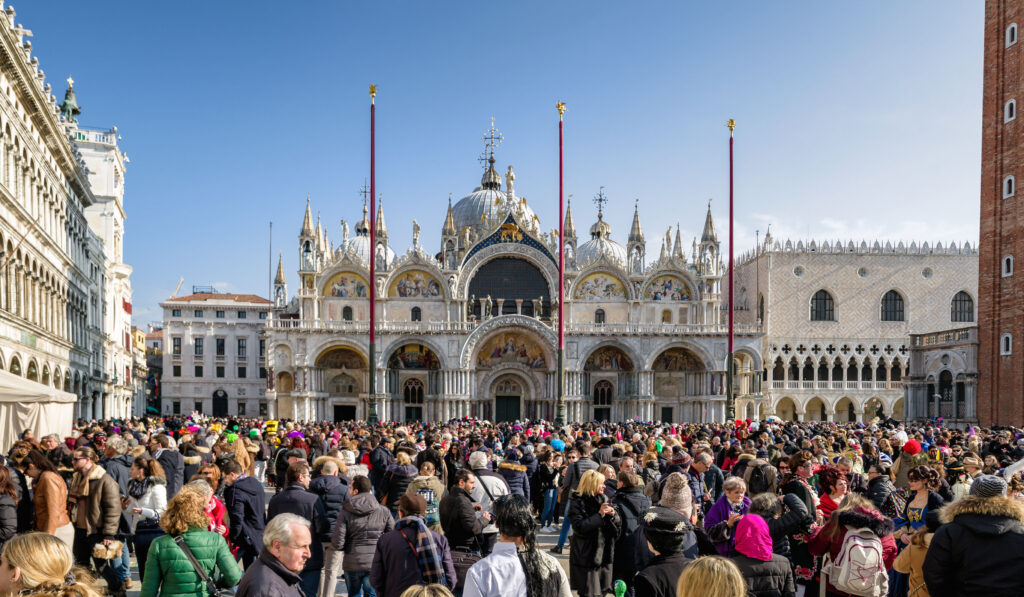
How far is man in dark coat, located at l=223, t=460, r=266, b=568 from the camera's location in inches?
335

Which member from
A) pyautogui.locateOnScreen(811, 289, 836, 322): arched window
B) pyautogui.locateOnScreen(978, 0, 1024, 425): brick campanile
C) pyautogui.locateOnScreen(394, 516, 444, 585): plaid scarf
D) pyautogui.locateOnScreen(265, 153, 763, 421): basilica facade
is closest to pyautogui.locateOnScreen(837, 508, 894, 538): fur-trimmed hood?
pyautogui.locateOnScreen(394, 516, 444, 585): plaid scarf

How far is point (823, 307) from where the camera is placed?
189 ft

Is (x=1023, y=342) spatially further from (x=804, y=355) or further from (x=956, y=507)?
(x=956, y=507)

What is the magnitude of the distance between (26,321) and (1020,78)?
3769 centimetres

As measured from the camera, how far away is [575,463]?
458 inches

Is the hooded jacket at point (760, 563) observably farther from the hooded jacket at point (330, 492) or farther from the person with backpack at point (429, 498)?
the hooded jacket at point (330, 492)

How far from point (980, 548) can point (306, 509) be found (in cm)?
583

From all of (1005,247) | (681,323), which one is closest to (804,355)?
(681,323)

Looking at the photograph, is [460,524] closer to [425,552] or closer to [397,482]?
[425,552]

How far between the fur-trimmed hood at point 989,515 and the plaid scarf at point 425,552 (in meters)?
3.60

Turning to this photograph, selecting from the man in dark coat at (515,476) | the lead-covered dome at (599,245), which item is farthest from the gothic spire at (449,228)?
the man in dark coat at (515,476)

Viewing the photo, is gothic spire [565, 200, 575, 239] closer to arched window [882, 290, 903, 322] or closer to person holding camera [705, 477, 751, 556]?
arched window [882, 290, 903, 322]

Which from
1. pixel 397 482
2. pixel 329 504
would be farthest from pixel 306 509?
pixel 397 482

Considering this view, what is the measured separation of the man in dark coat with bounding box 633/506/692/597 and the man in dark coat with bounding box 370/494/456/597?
1.58 metres
